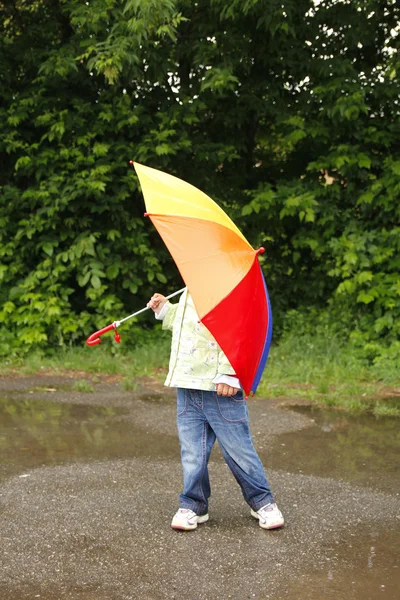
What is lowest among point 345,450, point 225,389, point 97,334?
point 345,450

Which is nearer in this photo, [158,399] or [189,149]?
[158,399]

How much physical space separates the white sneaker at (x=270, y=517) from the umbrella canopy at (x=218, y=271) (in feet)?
2.36

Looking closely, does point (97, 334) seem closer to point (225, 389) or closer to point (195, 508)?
point (225, 389)

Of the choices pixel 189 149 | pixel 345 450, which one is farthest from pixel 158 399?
pixel 189 149

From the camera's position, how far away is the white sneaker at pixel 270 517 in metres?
4.11

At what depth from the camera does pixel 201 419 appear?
4125 millimetres

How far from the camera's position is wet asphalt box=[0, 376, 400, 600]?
138 inches

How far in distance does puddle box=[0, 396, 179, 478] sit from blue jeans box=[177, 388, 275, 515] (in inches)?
53.9

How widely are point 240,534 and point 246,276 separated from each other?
4.60 ft

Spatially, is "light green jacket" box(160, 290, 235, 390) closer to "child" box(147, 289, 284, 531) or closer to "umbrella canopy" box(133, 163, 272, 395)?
"child" box(147, 289, 284, 531)

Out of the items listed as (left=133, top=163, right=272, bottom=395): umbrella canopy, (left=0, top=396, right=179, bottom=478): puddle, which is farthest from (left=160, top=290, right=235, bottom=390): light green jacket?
(left=0, top=396, right=179, bottom=478): puddle

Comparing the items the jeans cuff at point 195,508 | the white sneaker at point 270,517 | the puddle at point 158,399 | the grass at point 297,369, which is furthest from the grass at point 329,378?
the jeans cuff at point 195,508

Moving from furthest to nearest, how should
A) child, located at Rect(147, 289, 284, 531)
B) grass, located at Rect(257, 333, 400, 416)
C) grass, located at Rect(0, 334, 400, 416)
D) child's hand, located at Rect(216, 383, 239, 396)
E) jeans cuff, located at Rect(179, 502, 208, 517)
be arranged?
grass, located at Rect(0, 334, 400, 416) → grass, located at Rect(257, 333, 400, 416) → jeans cuff, located at Rect(179, 502, 208, 517) → child, located at Rect(147, 289, 284, 531) → child's hand, located at Rect(216, 383, 239, 396)

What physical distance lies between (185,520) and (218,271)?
54.3 inches
